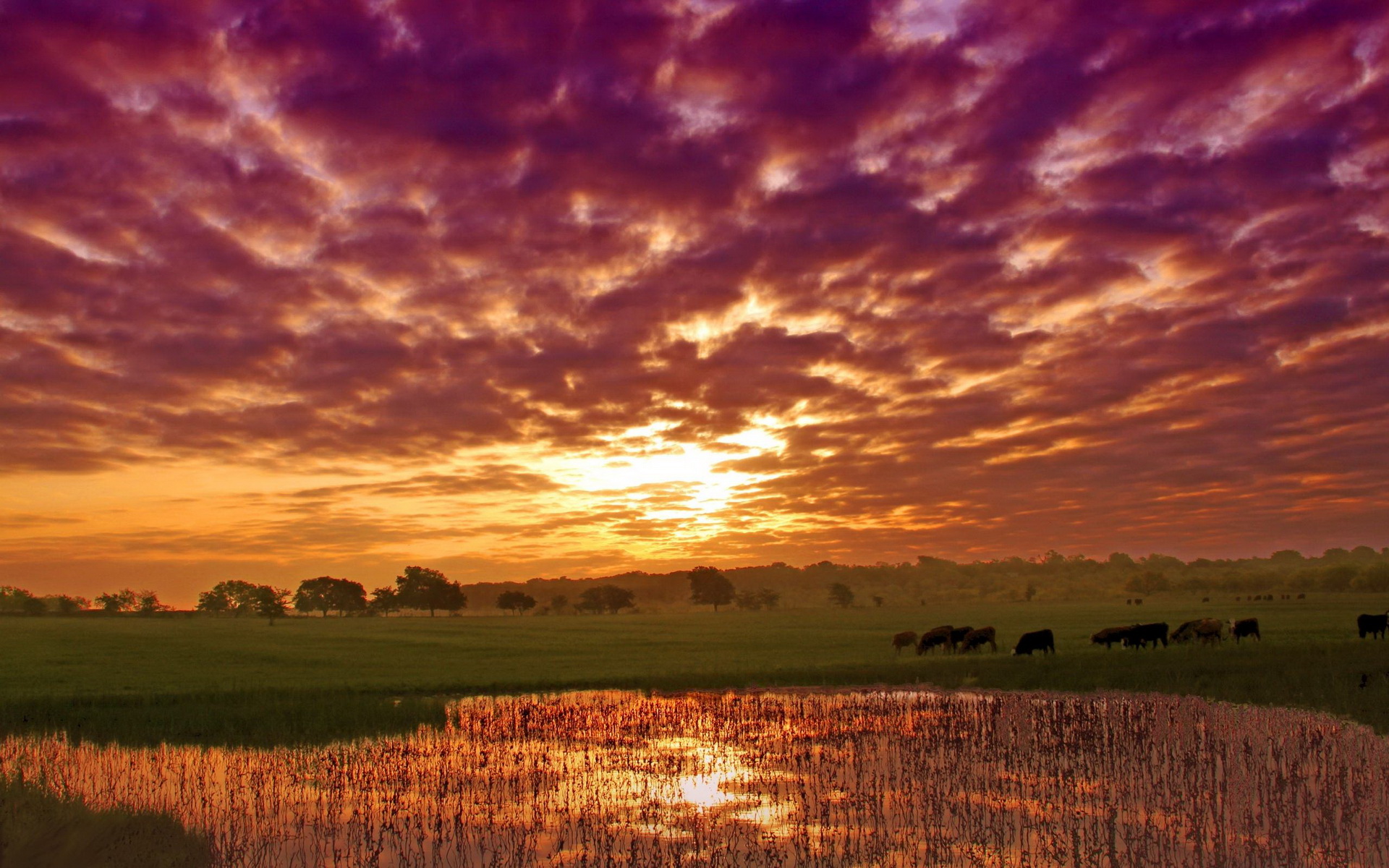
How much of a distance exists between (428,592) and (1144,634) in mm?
130104

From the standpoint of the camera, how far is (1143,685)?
29484 millimetres

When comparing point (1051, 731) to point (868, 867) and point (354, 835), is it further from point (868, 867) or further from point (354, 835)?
point (354, 835)

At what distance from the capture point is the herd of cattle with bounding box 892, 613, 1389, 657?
4362 centimetres

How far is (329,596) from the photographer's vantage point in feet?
495

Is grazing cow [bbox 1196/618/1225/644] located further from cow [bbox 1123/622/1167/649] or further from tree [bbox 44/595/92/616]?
tree [bbox 44/595/92/616]

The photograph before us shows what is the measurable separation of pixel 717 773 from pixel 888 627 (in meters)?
56.4

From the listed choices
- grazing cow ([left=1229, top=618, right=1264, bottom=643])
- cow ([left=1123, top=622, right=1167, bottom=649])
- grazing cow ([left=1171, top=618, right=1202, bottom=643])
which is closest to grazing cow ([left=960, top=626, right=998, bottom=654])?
cow ([left=1123, top=622, right=1167, bottom=649])

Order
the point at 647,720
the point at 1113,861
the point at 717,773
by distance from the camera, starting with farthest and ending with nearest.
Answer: the point at 647,720, the point at 717,773, the point at 1113,861

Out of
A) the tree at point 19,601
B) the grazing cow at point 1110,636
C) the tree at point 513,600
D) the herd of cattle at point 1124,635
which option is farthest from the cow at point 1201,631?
the tree at point 19,601

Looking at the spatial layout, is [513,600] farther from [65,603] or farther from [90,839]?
[90,839]

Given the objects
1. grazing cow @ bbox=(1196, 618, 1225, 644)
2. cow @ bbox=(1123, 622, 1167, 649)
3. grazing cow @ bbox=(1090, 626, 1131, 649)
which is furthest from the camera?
grazing cow @ bbox=(1090, 626, 1131, 649)

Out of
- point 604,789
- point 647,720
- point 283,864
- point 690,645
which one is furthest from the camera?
point 690,645

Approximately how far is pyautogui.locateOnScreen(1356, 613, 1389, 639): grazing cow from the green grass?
178 ft

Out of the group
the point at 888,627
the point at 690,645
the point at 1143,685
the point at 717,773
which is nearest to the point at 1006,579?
the point at 888,627
